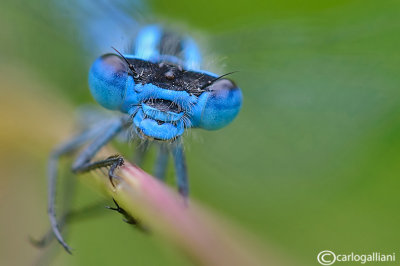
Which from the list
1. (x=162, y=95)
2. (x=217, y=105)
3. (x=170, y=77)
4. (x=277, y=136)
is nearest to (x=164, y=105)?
(x=162, y=95)

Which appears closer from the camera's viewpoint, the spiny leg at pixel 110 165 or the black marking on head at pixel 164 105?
the spiny leg at pixel 110 165

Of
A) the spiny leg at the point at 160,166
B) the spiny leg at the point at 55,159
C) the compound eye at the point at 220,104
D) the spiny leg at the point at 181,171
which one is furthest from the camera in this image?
the spiny leg at the point at 160,166

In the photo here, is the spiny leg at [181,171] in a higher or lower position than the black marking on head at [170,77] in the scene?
lower

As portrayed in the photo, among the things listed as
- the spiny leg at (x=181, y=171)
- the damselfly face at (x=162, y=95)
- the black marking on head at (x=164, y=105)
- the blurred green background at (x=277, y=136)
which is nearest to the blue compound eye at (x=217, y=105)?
the damselfly face at (x=162, y=95)

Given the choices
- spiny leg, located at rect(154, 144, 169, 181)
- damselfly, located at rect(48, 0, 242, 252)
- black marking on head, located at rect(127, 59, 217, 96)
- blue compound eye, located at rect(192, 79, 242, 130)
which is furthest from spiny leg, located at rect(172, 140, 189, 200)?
black marking on head, located at rect(127, 59, 217, 96)

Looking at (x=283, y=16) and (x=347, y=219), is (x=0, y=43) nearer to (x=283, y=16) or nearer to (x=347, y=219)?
(x=283, y=16)

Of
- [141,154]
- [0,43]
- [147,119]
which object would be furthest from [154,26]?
[147,119]

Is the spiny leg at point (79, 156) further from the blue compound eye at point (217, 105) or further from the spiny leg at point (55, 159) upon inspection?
the blue compound eye at point (217, 105)

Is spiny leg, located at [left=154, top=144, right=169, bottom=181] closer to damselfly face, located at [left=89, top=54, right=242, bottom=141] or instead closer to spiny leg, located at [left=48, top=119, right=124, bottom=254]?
spiny leg, located at [left=48, top=119, right=124, bottom=254]
